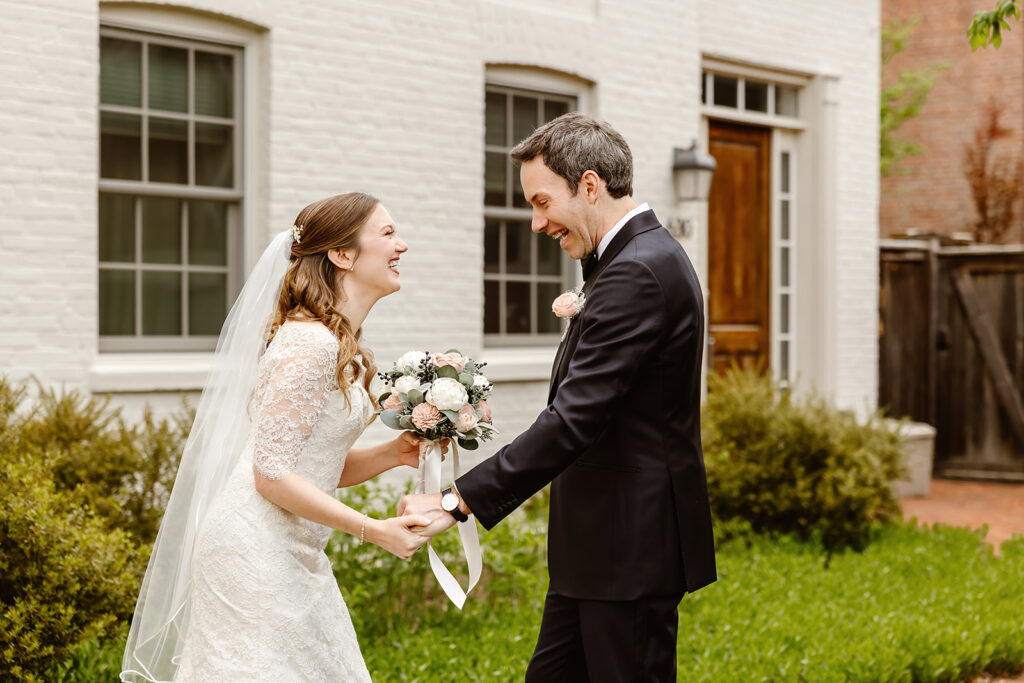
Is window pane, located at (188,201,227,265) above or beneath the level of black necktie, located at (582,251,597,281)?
above

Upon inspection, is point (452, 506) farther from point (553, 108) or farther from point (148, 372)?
point (553, 108)

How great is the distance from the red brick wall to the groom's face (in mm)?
15272

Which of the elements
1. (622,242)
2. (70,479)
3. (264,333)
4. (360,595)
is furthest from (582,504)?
(70,479)

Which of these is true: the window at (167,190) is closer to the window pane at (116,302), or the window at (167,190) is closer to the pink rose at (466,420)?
the window pane at (116,302)

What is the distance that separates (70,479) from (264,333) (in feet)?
8.31

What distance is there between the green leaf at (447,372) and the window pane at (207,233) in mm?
4391

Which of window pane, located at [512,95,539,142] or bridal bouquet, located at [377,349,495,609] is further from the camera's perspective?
window pane, located at [512,95,539,142]

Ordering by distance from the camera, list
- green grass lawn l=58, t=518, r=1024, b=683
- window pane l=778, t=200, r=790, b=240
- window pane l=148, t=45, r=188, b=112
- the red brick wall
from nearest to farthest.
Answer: green grass lawn l=58, t=518, r=1024, b=683 < window pane l=148, t=45, r=188, b=112 < window pane l=778, t=200, r=790, b=240 < the red brick wall

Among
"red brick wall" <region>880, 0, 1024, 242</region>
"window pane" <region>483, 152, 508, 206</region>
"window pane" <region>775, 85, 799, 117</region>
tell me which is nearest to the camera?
"window pane" <region>483, 152, 508, 206</region>

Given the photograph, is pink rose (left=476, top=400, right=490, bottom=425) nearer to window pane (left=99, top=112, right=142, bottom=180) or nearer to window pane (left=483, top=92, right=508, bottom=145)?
window pane (left=99, top=112, right=142, bottom=180)

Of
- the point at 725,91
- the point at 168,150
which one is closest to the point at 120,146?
the point at 168,150

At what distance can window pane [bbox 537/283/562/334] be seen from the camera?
9.31m

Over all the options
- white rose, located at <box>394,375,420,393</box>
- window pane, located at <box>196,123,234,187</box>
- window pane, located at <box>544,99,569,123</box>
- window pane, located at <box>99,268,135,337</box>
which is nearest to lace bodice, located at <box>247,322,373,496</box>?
white rose, located at <box>394,375,420,393</box>

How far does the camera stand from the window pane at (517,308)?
30.0 ft
